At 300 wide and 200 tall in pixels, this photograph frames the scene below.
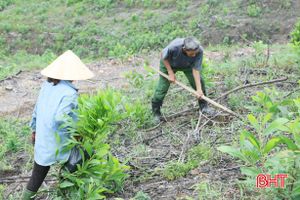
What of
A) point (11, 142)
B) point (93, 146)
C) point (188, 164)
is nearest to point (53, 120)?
point (93, 146)

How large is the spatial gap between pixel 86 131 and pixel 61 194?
26.5 inches

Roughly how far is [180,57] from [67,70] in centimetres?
187

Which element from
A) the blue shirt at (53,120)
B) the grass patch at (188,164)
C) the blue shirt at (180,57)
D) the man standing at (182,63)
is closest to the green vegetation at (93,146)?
the blue shirt at (53,120)

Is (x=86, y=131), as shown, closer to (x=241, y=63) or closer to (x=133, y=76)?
(x=133, y=76)

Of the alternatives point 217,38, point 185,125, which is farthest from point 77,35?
point 185,125

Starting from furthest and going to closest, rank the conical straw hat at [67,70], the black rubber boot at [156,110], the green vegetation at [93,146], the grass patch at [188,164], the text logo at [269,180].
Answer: the black rubber boot at [156,110] < the grass patch at [188,164] < the conical straw hat at [67,70] < the green vegetation at [93,146] < the text logo at [269,180]

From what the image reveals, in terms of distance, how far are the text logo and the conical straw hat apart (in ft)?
5.46

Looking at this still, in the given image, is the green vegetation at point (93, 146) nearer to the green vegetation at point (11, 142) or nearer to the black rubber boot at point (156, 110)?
the green vegetation at point (11, 142)

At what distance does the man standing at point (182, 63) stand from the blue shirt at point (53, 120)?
1758 millimetres

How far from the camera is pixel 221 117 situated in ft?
16.9

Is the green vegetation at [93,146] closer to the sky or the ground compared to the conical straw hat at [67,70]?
closer to the ground

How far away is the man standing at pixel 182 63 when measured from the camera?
4.99m

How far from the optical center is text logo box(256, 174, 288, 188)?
2658mm

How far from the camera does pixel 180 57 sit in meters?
5.20
